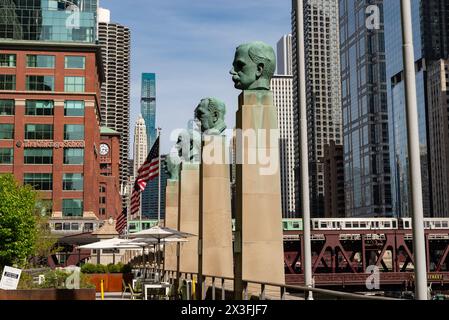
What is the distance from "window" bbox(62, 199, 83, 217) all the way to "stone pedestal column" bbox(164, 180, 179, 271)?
164 ft

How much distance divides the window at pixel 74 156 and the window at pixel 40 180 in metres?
3.14

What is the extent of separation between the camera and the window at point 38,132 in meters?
88.2

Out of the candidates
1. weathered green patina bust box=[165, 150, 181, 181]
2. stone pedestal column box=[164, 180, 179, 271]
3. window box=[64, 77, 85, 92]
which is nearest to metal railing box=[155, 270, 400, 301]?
stone pedestal column box=[164, 180, 179, 271]

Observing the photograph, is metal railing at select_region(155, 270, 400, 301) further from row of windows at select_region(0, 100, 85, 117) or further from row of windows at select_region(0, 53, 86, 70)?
row of windows at select_region(0, 53, 86, 70)

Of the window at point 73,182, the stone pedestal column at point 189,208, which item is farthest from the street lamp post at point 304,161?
the window at point 73,182

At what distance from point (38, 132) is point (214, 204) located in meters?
68.6

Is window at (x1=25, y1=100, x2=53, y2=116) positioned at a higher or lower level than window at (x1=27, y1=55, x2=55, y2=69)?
lower

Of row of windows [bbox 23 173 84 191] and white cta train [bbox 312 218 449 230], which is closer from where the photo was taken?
row of windows [bbox 23 173 84 191]

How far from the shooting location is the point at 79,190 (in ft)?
288

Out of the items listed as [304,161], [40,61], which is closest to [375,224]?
[40,61]

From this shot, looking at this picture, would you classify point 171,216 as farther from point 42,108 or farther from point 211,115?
point 42,108

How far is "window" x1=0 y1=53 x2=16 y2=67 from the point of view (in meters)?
89.1

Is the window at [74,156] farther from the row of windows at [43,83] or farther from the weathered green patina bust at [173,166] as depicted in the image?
the weathered green patina bust at [173,166]

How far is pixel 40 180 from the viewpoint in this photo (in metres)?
87.2
